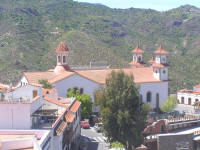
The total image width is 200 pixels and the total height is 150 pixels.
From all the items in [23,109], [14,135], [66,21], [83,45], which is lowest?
[14,135]

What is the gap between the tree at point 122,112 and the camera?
29016 mm

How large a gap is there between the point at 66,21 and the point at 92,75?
2780 inches

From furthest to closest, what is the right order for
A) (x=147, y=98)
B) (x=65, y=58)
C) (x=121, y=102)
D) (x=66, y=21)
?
(x=66, y=21)
(x=147, y=98)
(x=65, y=58)
(x=121, y=102)

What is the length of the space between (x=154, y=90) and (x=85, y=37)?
44182 millimetres

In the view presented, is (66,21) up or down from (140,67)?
up

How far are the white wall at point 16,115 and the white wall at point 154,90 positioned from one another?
105ft

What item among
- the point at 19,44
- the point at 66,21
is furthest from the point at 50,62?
the point at 66,21

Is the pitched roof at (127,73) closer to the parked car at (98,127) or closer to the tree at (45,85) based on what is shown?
the tree at (45,85)

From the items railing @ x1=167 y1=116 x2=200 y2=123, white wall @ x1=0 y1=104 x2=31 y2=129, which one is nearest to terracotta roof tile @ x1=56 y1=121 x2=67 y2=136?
white wall @ x1=0 y1=104 x2=31 y2=129

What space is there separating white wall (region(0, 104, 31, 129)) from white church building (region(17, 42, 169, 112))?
20.4 meters

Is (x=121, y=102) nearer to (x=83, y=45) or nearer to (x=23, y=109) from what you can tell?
(x=23, y=109)

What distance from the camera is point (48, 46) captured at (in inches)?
3430

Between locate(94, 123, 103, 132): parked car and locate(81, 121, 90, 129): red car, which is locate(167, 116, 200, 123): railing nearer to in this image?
locate(94, 123, 103, 132): parked car

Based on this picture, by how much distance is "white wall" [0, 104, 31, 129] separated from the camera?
→ 1930cm
